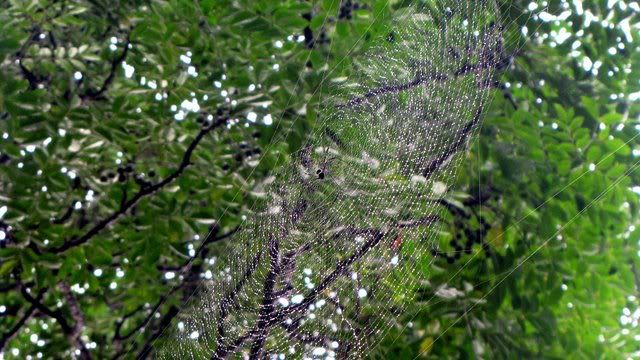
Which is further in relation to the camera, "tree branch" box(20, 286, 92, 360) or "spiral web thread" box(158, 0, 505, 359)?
"tree branch" box(20, 286, 92, 360)

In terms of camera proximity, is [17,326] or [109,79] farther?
[109,79]

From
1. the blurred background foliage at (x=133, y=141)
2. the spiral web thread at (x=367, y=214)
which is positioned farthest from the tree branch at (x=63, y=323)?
the spiral web thread at (x=367, y=214)

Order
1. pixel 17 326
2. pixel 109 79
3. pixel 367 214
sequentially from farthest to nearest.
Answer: pixel 109 79, pixel 17 326, pixel 367 214

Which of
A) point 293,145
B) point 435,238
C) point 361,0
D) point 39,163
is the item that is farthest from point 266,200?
point 39,163

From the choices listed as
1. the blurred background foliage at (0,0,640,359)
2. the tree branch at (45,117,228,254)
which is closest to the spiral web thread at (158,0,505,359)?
the blurred background foliage at (0,0,640,359)

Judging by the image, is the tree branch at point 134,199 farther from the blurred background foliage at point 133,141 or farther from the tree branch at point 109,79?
the tree branch at point 109,79

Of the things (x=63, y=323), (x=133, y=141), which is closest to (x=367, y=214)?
(x=133, y=141)

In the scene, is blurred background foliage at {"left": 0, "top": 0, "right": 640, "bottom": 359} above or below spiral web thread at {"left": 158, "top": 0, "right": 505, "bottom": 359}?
below

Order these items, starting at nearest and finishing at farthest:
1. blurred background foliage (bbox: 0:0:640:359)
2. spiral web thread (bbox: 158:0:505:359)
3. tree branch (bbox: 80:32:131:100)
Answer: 1. spiral web thread (bbox: 158:0:505:359)
2. blurred background foliage (bbox: 0:0:640:359)
3. tree branch (bbox: 80:32:131:100)

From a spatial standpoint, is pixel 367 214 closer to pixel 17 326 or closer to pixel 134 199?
pixel 134 199

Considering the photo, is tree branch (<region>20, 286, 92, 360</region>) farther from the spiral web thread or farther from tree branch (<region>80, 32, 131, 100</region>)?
the spiral web thread
